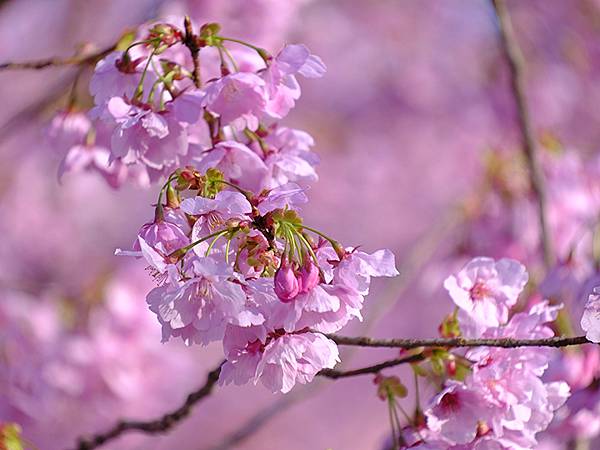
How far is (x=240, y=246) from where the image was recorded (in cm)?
114

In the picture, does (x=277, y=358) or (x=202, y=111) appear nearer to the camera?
(x=277, y=358)

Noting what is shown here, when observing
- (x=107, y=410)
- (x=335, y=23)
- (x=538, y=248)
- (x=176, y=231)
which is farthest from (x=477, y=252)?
(x=335, y=23)

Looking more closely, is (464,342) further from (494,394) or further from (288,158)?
(288,158)

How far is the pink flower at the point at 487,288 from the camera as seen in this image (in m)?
1.33

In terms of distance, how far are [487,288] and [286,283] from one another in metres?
0.43

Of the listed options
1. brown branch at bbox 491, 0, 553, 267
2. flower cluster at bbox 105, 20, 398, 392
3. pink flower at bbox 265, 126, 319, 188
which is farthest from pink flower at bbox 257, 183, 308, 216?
brown branch at bbox 491, 0, 553, 267

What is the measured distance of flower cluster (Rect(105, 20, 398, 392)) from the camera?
109 centimetres

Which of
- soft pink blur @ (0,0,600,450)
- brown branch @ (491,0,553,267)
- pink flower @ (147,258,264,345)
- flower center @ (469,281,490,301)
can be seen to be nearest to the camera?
pink flower @ (147,258,264,345)

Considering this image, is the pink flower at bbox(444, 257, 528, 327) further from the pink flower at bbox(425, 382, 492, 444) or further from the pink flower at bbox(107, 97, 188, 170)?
the pink flower at bbox(107, 97, 188, 170)

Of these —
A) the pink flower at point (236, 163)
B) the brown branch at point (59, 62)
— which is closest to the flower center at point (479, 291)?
the pink flower at point (236, 163)

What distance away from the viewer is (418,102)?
21.1 feet

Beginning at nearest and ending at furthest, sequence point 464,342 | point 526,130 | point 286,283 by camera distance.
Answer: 1. point 286,283
2. point 464,342
3. point 526,130

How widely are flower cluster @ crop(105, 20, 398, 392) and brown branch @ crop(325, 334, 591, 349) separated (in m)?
0.11

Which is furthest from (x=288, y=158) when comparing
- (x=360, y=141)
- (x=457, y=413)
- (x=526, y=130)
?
(x=360, y=141)
